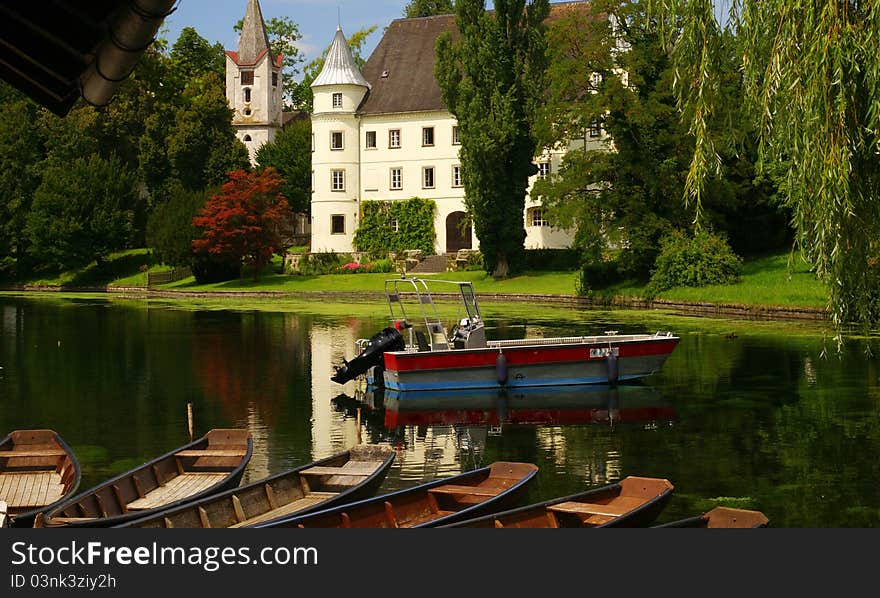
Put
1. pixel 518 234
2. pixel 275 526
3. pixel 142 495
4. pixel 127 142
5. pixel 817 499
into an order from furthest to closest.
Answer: pixel 127 142 → pixel 518 234 → pixel 817 499 → pixel 142 495 → pixel 275 526

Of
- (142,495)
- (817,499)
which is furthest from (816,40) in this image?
(142,495)

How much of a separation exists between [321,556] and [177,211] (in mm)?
66740

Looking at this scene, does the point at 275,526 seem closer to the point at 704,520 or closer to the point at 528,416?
the point at 704,520

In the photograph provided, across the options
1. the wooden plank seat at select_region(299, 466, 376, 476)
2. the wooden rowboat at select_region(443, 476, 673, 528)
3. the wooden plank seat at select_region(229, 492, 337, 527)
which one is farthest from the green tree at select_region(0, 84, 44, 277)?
the wooden rowboat at select_region(443, 476, 673, 528)

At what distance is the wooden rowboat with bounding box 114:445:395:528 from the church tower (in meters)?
89.1

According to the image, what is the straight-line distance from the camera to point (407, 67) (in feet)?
263

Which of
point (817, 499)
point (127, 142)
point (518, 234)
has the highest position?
point (127, 142)

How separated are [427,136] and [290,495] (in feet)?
212

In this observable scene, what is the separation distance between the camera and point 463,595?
11.5 meters

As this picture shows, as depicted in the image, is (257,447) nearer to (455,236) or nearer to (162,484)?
(162,484)

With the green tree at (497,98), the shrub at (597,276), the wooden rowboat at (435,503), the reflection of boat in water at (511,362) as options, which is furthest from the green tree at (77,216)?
the wooden rowboat at (435,503)

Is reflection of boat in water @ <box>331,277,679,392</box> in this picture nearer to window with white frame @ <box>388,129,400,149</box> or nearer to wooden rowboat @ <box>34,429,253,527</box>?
wooden rowboat @ <box>34,429,253,527</box>

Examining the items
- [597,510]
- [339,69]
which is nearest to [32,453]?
[597,510]

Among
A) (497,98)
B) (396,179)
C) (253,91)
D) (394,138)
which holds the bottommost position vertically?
(396,179)
